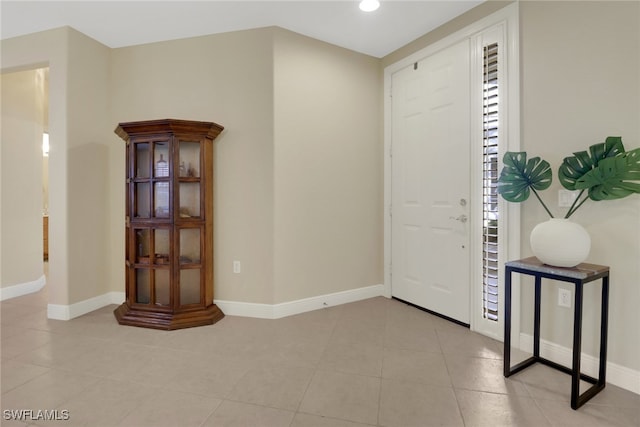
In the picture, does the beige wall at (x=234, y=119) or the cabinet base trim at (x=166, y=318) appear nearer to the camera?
the cabinet base trim at (x=166, y=318)

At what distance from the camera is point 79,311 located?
291 centimetres

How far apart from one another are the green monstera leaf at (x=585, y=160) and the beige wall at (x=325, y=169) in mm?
1770

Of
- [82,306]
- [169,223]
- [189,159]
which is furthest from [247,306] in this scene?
[82,306]

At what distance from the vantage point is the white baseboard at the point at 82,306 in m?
2.81

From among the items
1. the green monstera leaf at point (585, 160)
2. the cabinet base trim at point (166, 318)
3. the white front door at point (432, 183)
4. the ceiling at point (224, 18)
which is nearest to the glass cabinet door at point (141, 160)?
the ceiling at point (224, 18)

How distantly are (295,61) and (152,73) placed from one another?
1.45m

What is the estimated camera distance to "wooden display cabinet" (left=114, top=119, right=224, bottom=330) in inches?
105

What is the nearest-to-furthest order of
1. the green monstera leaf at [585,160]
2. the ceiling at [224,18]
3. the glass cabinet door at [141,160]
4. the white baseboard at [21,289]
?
1. the green monstera leaf at [585,160]
2. the ceiling at [224,18]
3. the glass cabinet door at [141,160]
4. the white baseboard at [21,289]

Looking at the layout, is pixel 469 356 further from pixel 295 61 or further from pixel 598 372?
pixel 295 61

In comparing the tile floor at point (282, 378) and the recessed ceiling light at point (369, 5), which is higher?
the recessed ceiling light at point (369, 5)

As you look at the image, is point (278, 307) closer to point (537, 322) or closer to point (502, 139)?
point (537, 322)

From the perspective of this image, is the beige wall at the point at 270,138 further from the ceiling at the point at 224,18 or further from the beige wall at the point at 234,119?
the ceiling at the point at 224,18

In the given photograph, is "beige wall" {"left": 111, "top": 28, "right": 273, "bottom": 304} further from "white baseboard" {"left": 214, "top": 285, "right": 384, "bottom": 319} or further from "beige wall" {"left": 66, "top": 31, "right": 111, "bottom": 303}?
"beige wall" {"left": 66, "top": 31, "right": 111, "bottom": 303}

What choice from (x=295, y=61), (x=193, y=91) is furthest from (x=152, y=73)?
(x=295, y=61)
